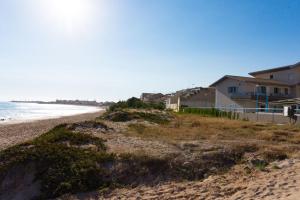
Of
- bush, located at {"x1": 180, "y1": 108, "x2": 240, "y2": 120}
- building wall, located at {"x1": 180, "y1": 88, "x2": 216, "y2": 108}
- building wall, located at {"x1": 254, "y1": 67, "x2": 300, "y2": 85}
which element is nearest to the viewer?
bush, located at {"x1": 180, "y1": 108, "x2": 240, "y2": 120}

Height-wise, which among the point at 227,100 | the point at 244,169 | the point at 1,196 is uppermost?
the point at 227,100

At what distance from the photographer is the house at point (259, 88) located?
4969 centimetres

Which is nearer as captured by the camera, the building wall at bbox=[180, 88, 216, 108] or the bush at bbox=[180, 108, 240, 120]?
the bush at bbox=[180, 108, 240, 120]

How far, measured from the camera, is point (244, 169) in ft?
38.7

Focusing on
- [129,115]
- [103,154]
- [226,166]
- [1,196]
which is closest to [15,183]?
[1,196]

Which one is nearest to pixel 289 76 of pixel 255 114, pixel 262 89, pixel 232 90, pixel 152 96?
pixel 262 89

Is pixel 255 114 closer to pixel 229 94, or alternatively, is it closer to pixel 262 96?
pixel 262 96

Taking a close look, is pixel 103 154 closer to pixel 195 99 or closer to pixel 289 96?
pixel 289 96

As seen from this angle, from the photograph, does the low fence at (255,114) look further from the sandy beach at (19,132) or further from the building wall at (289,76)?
the sandy beach at (19,132)

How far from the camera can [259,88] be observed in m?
50.0

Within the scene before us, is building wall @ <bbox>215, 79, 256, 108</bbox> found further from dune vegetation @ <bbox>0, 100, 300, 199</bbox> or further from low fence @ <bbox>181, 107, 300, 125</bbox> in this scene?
dune vegetation @ <bbox>0, 100, 300, 199</bbox>

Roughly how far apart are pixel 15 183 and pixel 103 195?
2.98m

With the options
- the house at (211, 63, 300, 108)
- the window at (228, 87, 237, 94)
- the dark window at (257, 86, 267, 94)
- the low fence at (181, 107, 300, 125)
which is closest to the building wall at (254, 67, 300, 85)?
the house at (211, 63, 300, 108)

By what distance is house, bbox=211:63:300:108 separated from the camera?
163 feet
